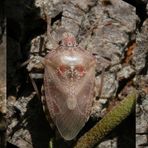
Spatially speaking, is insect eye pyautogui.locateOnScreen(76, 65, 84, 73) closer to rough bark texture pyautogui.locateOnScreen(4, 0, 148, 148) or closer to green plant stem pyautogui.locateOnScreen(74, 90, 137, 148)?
rough bark texture pyautogui.locateOnScreen(4, 0, 148, 148)

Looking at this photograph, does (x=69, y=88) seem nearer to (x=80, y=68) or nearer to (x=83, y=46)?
(x=80, y=68)

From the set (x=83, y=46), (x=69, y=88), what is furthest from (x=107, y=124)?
(x=83, y=46)

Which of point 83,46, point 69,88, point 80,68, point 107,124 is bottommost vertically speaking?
point 107,124

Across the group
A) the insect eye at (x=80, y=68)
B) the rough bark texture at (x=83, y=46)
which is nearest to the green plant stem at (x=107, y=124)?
the rough bark texture at (x=83, y=46)

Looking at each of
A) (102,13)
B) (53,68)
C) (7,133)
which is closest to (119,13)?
(102,13)

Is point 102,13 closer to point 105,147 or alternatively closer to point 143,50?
point 143,50

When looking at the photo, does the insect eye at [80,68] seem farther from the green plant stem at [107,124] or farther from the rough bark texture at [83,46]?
the green plant stem at [107,124]
